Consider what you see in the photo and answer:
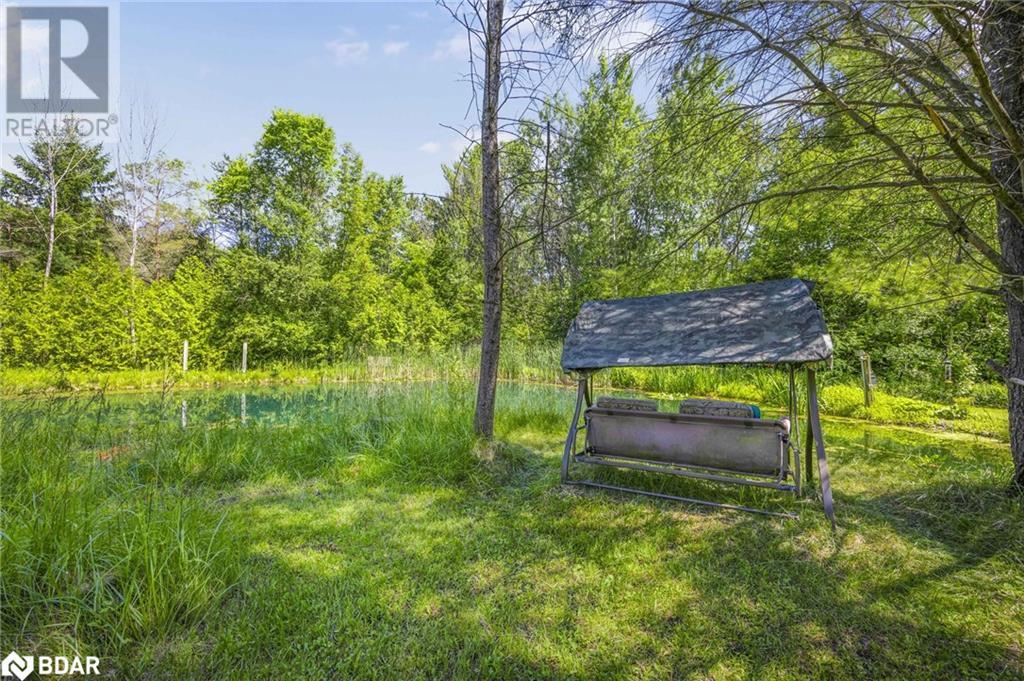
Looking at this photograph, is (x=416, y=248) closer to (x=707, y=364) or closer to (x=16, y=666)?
(x=707, y=364)

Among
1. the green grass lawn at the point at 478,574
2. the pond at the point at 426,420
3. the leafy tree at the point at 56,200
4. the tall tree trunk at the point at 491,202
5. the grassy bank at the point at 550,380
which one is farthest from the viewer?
the leafy tree at the point at 56,200

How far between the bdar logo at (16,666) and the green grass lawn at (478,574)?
4 centimetres

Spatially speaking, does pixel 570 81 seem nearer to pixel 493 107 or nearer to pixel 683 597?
pixel 493 107

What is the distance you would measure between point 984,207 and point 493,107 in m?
4.18

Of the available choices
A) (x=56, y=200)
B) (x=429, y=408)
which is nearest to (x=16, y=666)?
(x=429, y=408)

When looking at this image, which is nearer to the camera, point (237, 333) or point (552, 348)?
point (552, 348)

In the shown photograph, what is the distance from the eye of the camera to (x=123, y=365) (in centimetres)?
1291

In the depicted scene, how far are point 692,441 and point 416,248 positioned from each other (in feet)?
55.3

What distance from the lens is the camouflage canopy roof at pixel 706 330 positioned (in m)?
2.93

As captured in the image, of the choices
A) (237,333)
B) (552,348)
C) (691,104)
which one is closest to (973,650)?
(691,104)

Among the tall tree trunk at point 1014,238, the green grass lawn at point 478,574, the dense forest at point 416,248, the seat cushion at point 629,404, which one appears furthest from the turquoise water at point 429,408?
the seat cushion at point 629,404

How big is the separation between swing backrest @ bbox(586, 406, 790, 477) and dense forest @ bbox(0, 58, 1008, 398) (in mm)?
1313

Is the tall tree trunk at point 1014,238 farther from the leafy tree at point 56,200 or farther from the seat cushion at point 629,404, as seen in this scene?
the leafy tree at point 56,200

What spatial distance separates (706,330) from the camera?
3.35 m
